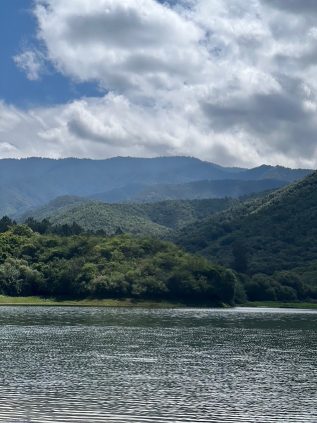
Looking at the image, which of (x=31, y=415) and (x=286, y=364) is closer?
(x=31, y=415)

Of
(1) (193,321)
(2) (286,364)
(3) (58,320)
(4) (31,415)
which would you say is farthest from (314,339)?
(4) (31,415)

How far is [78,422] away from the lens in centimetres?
5200

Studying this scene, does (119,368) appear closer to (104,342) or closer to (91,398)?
(91,398)

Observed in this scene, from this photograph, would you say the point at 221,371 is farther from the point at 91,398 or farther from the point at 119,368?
the point at 91,398

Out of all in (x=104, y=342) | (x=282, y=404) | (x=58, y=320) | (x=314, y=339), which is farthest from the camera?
(x=58, y=320)

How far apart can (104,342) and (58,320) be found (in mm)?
55981

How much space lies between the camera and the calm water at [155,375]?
57.4 metres

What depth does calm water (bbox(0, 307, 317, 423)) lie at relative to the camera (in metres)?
57.4

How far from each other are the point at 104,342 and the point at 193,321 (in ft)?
209

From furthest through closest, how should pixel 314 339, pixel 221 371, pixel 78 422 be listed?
pixel 314 339
pixel 221 371
pixel 78 422

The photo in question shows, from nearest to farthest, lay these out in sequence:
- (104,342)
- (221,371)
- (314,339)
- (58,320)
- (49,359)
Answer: (221,371) → (49,359) → (104,342) → (314,339) → (58,320)

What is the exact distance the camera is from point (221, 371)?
8488cm

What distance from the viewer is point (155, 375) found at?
261ft

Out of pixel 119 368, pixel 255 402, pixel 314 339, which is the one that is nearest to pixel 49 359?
pixel 119 368
